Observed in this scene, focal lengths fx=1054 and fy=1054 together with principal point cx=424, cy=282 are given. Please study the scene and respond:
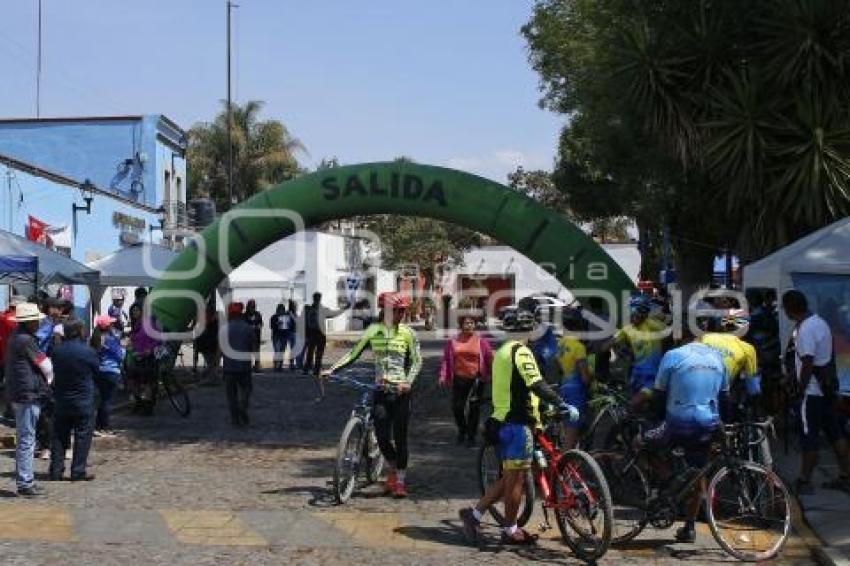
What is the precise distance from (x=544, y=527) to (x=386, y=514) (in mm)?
1497

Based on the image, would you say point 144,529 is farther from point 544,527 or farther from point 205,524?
point 544,527

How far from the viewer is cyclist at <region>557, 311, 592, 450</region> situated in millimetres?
10062

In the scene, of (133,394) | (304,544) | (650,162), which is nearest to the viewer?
(304,544)

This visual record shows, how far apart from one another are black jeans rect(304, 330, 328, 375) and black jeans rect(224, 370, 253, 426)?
7.57 metres

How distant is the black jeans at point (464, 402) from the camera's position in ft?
41.6

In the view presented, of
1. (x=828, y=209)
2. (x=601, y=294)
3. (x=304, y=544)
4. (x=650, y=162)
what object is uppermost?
(x=650, y=162)

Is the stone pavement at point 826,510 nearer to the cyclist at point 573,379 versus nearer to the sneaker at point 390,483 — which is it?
the cyclist at point 573,379

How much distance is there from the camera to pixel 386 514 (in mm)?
9016

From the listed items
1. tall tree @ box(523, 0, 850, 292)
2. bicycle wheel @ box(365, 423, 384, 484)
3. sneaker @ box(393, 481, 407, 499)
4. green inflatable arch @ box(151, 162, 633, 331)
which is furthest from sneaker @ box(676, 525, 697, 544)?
tall tree @ box(523, 0, 850, 292)

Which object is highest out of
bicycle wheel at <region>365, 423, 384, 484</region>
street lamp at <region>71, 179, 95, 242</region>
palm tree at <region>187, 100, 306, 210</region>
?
palm tree at <region>187, 100, 306, 210</region>

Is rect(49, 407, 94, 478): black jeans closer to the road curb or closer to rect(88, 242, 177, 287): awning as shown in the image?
the road curb

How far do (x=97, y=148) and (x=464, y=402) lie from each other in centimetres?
2613

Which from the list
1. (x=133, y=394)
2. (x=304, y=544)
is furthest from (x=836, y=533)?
(x=133, y=394)

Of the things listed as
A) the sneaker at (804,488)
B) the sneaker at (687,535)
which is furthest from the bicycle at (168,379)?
the sneaker at (687,535)
